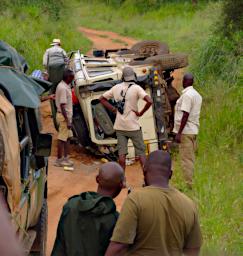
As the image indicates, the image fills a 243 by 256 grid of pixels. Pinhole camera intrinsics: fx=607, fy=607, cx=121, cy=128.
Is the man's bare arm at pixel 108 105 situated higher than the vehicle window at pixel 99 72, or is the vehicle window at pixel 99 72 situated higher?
the vehicle window at pixel 99 72

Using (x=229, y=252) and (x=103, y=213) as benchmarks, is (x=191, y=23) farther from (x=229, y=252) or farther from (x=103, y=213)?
(x=103, y=213)

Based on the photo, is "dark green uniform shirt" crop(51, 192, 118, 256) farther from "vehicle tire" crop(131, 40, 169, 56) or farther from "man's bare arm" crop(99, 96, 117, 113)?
"vehicle tire" crop(131, 40, 169, 56)

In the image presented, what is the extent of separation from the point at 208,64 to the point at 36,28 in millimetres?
7360

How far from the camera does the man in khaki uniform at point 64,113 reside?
29.7ft

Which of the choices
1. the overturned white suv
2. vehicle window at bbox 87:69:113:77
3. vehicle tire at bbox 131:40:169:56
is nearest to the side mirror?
the overturned white suv

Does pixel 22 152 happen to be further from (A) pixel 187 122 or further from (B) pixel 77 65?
(B) pixel 77 65

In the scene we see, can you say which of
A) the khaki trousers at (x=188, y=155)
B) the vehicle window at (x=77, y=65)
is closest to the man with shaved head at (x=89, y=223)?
the khaki trousers at (x=188, y=155)

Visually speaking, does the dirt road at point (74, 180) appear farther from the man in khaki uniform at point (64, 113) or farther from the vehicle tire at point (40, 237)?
the vehicle tire at point (40, 237)

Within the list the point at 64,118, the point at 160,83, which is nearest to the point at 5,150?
the point at 64,118

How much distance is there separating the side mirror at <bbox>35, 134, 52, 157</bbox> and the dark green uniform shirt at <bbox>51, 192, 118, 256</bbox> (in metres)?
1.39

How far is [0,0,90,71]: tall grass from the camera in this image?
54.1 ft

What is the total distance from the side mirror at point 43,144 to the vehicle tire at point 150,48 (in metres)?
7.88

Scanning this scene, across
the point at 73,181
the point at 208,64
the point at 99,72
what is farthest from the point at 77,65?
the point at 208,64

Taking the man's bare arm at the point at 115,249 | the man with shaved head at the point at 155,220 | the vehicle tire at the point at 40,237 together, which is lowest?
the vehicle tire at the point at 40,237
